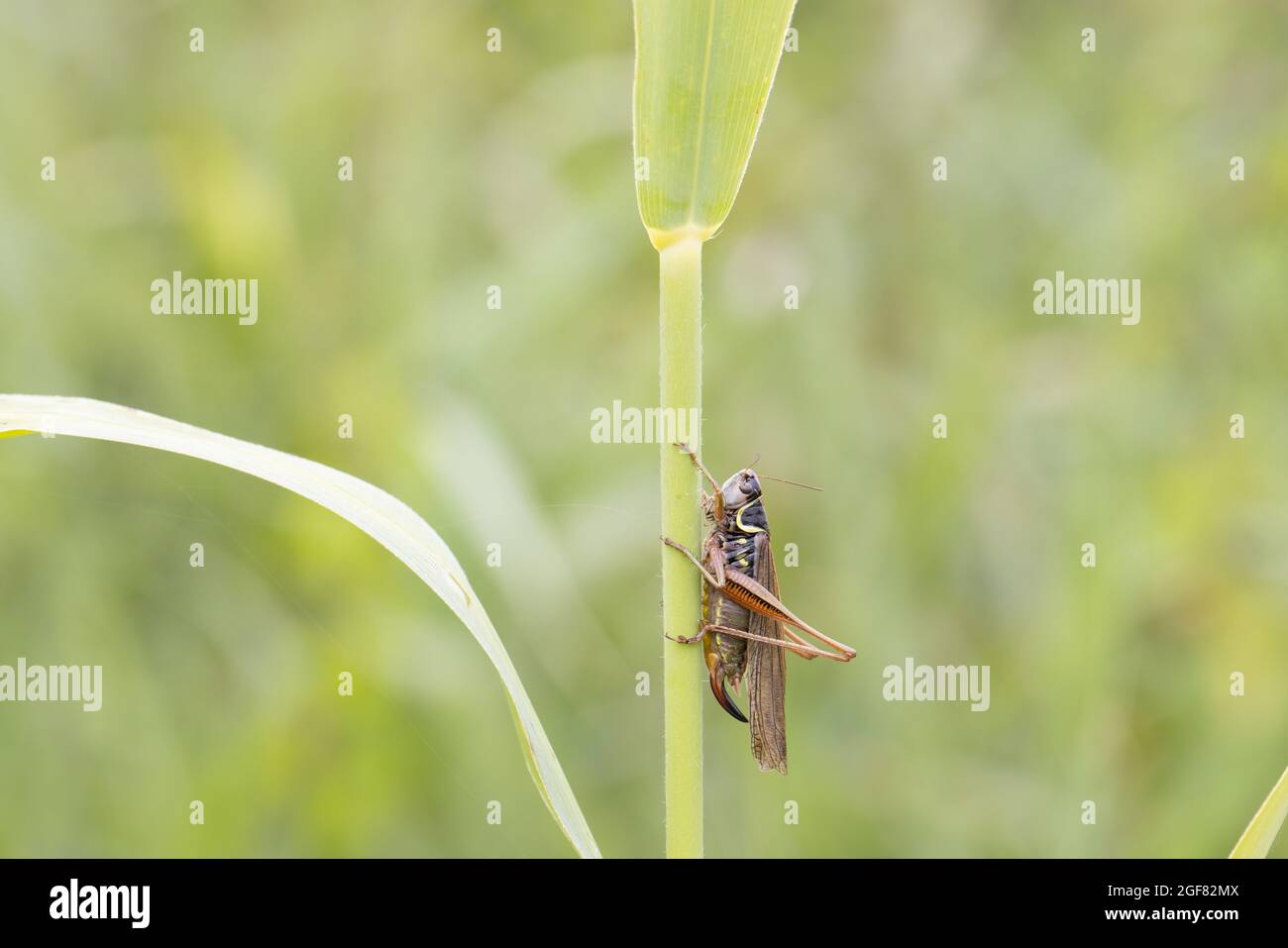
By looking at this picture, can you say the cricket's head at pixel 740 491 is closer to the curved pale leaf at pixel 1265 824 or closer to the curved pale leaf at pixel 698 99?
the curved pale leaf at pixel 698 99

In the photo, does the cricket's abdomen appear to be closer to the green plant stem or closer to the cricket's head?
the cricket's head

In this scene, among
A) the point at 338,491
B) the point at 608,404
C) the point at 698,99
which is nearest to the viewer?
the point at 698,99

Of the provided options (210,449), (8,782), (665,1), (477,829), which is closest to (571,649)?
(477,829)

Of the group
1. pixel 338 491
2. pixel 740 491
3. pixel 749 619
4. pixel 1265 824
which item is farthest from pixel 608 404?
pixel 1265 824

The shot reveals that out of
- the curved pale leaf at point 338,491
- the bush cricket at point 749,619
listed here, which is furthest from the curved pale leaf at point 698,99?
the bush cricket at point 749,619

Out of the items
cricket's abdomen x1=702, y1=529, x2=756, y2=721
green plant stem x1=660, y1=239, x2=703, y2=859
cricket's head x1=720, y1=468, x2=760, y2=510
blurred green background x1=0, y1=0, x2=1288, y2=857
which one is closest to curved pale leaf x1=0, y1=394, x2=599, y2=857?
green plant stem x1=660, y1=239, x2=703, y2=859

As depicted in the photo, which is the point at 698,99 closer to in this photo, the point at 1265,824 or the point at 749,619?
the point at 749,619

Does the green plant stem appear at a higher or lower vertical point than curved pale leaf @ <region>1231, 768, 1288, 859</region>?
higher
